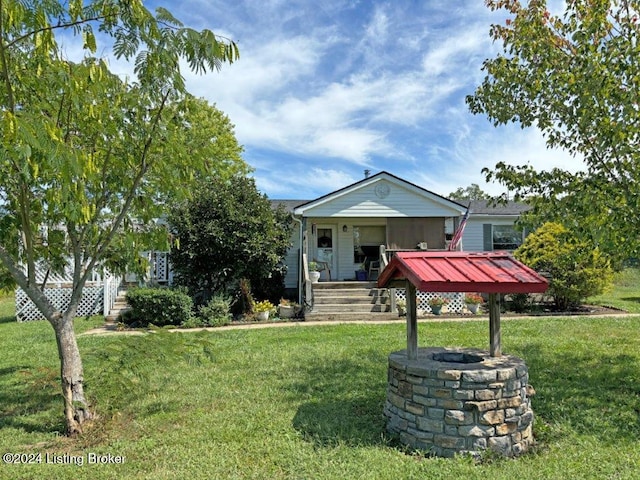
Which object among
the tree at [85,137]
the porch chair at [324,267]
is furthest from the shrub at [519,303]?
the tree at [85,137]

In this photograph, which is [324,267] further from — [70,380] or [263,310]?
[70,380]

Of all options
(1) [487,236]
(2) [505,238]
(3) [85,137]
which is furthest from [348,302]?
(3) [85,137]

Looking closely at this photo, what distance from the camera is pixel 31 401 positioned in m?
5.76

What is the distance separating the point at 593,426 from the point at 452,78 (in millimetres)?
7435

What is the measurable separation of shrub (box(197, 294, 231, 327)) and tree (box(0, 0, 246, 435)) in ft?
21.1

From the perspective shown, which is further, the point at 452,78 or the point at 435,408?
the point at 452,78

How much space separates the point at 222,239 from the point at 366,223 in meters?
5.96

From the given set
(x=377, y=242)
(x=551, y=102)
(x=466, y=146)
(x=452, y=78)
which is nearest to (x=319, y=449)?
(x=551, y=102)

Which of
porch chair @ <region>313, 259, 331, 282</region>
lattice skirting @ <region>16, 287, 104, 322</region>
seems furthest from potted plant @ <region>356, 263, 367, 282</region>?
lattice skirting @ <region>16, 287, 104, 322</region>

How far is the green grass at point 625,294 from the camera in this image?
46.5 feet

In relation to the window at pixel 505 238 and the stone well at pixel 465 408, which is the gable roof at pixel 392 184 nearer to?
the window at pixel 505 238

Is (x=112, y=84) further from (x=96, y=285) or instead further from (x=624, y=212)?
(x=96, y=285)

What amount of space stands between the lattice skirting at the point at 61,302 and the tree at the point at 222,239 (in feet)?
9.36

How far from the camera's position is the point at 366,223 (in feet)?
54.9
